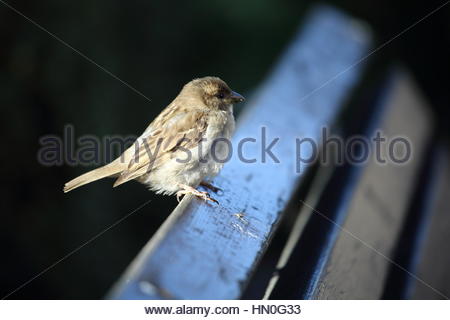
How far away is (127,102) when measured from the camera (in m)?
4.23

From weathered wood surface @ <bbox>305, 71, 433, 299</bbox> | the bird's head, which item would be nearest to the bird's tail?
the bird's head

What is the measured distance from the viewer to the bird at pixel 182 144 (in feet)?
9.02

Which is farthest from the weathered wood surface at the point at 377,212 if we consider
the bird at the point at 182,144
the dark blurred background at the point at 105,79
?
the bird at the point at 182,144

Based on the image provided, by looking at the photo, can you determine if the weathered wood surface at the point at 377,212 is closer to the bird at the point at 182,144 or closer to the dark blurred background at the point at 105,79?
the dark blurred background at the point at 105,79

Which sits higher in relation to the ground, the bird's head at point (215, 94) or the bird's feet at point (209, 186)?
the bird's head at point (215, 94)

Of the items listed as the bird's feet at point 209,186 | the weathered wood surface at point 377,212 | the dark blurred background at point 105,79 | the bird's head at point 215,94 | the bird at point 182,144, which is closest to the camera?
the weathered wood surface at point 377,212

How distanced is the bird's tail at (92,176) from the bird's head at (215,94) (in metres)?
0.57

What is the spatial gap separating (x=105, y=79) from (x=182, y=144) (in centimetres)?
135

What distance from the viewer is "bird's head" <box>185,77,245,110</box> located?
305 centimetres

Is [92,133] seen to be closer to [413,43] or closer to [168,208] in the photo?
[168,208]

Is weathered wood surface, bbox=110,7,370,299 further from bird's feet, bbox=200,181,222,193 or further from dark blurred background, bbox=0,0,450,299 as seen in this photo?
dark blurred background, bbox=0,0,450,299

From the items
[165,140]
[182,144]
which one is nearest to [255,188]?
[182,144]

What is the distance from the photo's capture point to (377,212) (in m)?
2.38

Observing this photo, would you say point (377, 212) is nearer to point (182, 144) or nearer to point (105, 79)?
point (182, 144)
